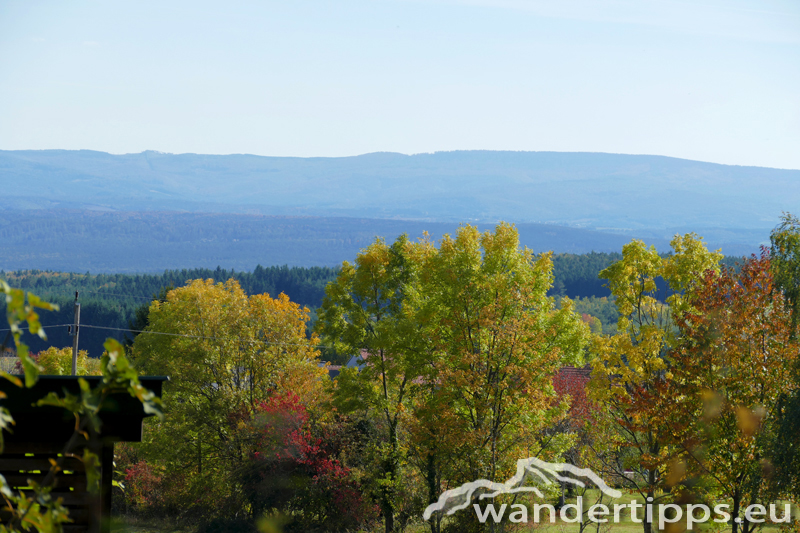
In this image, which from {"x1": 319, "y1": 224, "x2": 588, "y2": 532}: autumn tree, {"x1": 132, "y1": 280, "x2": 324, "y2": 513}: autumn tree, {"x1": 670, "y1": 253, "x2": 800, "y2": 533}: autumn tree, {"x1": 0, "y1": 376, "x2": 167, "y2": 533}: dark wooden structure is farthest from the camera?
{"x1": 132, "y1": 280, "x2": 324, "y2": 513}: autumn tree

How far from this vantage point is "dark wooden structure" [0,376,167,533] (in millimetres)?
6605

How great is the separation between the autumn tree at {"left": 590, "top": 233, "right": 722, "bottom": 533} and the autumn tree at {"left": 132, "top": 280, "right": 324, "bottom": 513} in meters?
15.5

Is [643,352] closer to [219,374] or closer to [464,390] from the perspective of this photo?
[464,390]

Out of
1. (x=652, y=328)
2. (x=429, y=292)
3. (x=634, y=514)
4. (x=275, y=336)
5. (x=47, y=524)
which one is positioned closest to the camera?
(x=47, y=524)

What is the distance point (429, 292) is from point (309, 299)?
121 m

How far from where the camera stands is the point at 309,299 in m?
145

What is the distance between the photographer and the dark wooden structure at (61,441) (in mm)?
6605

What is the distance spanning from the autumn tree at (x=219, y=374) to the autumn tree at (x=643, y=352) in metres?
15.5

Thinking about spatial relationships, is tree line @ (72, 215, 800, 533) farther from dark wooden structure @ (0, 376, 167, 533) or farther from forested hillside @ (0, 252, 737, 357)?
forested hillside @ (0, 252, 737, 357)

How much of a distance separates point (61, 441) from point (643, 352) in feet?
52.0

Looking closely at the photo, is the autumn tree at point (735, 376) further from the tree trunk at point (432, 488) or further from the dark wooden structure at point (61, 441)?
the dark wooden structure at point (61, 441)

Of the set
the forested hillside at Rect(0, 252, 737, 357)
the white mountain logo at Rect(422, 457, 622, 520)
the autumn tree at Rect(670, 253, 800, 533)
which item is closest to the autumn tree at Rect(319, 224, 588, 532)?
the white mountain logo at Rect(422, 457, 622, 520)

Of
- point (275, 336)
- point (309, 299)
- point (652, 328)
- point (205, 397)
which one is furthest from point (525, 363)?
point (309, 299)

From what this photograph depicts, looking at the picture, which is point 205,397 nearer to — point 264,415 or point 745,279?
point 264,415
